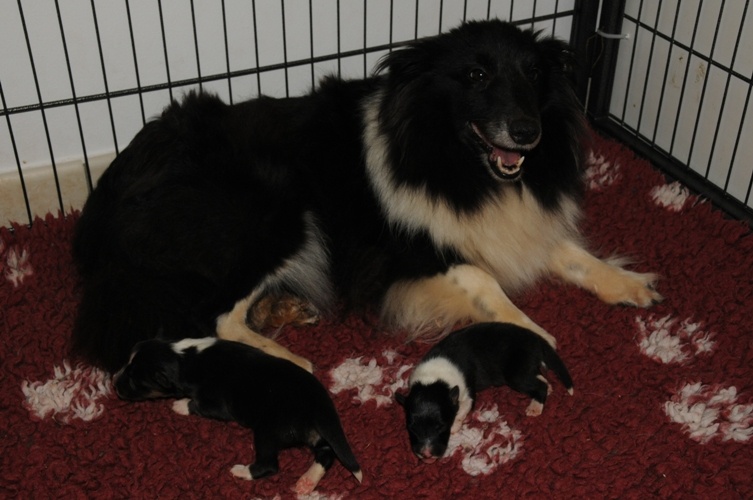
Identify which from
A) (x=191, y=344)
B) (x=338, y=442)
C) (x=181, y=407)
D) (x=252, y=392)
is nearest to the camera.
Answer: (x=338, y=442)

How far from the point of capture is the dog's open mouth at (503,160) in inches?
109

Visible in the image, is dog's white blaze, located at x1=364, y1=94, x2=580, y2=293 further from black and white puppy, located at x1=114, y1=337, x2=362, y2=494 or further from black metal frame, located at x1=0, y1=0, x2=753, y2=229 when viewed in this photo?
black and white puppy, located at x1=114, y1=337, x2=362, y2=494

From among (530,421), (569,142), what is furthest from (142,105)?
(530,421)

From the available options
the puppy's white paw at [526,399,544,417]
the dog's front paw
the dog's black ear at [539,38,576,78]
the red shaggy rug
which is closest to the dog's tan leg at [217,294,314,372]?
the red shaggy rug

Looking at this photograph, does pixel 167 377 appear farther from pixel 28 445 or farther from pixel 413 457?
pixel 413 457

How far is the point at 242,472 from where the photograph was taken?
2.42 meters

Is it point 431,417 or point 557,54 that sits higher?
point 557,54

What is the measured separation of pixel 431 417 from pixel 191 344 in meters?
0.72

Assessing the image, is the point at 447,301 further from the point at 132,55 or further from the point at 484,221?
the point at 132,55

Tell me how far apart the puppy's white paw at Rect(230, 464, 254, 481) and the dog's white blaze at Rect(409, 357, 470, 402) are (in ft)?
1.71

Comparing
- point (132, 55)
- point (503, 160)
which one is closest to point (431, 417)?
point (503, 160)

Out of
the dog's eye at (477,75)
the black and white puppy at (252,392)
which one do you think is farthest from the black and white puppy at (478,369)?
the dog's eye at (477,75)

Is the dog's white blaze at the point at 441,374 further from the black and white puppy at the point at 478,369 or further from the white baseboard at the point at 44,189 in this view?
the white baseboard at the point at 44,189

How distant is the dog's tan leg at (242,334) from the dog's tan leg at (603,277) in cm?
103
